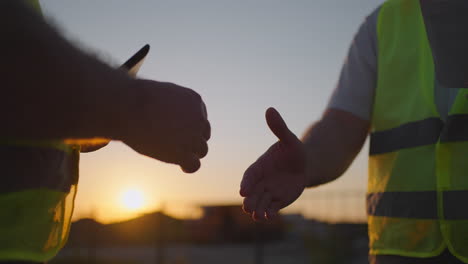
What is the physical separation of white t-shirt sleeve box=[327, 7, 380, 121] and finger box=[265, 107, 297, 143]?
57cm

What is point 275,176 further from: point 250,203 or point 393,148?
point 393,148

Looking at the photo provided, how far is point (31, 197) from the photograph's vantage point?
134cm

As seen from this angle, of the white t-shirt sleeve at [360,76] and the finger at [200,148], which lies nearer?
the finger at [200,148]

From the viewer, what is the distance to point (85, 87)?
3.65 ft

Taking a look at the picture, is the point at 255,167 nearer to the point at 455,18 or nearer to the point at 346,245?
the point at 455,18

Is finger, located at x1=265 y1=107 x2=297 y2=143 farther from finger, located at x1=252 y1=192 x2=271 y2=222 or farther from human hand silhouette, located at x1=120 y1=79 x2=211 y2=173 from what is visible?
human hand silhouette, located at x1=120 y1=79 x2=211 y2=173

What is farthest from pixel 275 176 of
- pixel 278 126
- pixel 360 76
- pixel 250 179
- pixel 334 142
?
pixel 360 76

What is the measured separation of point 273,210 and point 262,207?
0.05 metres

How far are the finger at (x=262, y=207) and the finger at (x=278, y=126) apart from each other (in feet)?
0.79

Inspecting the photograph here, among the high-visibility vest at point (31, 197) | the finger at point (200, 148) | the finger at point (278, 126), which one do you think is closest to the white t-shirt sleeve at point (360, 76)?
the finger at point (278, 126)

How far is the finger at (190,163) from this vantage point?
1.35 metres

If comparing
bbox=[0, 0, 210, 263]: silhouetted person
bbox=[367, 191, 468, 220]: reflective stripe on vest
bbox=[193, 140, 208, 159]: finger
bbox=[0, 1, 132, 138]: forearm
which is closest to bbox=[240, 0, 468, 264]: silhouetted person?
bbox=[367, 191, 468, 220]: reflective stripe on vest

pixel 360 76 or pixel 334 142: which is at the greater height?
pixel 360 76

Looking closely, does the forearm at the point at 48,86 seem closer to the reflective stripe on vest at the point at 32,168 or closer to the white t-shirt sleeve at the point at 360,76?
the reflective stripe on vest at the point at 32,168
